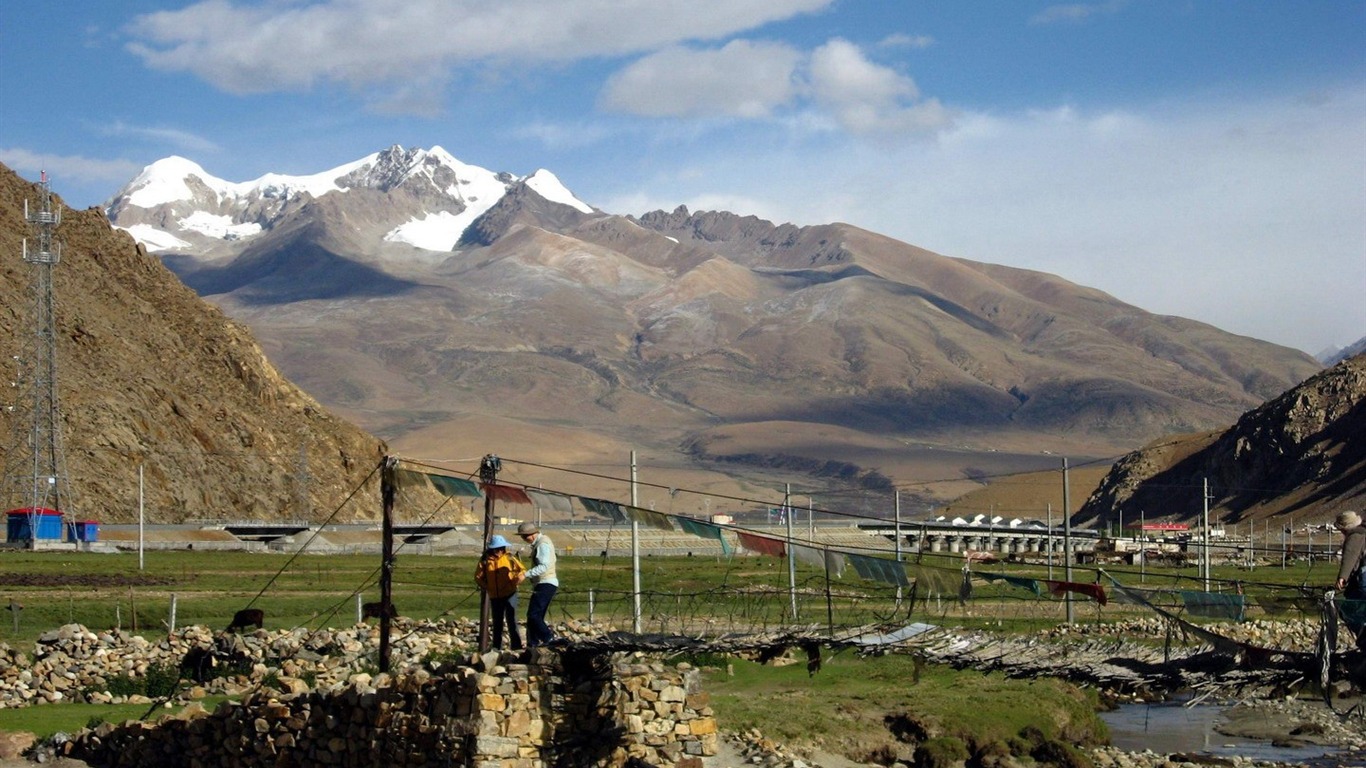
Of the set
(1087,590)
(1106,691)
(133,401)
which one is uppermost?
(133,401)

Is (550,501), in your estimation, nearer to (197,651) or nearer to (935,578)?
(935,578)

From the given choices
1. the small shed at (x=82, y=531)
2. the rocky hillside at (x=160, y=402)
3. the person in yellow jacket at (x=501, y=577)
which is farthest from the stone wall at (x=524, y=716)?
the rocky hillside at (x=160, y=402)

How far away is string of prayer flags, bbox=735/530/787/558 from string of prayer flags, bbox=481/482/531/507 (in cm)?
305

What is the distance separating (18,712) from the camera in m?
27.8

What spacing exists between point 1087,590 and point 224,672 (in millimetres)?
15785

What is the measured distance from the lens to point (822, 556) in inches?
853

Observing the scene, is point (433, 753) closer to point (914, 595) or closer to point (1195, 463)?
point (914, 595)

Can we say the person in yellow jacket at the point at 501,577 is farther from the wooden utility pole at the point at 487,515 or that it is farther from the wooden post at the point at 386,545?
the wooden post at the point at 386,545

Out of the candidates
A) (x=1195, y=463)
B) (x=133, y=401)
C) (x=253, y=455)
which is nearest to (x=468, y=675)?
(x=133, y=401)

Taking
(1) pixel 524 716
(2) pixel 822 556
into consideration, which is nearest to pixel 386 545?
(1) pixel 524 716

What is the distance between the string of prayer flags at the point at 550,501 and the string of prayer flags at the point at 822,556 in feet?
10.4

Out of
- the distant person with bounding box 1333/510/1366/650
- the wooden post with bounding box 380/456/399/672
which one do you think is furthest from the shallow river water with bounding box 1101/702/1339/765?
the wooden post with bounding box 380/456/399/672

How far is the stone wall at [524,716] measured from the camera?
19641 millimetres

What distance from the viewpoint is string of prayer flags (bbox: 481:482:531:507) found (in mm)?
22375
